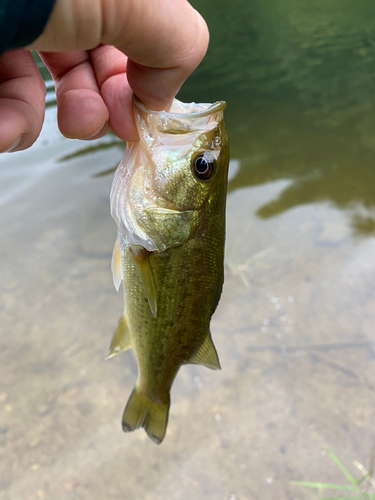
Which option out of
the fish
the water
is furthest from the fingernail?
the water

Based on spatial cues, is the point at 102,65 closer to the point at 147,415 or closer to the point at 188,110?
the point at 188,110

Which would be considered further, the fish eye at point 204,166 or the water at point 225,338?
the water at point 225,338

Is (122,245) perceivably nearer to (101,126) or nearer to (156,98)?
(101,126)

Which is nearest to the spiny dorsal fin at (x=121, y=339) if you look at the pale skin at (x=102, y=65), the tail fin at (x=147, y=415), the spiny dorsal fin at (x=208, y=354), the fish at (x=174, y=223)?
the fish at (x=174, y=223)

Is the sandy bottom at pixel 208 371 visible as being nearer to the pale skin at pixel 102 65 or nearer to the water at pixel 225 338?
the water at pixel 225 338

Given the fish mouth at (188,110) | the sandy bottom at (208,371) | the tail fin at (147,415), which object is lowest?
the sandy bottom at (208,371)

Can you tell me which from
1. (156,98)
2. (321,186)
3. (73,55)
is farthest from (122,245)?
(321,186)
